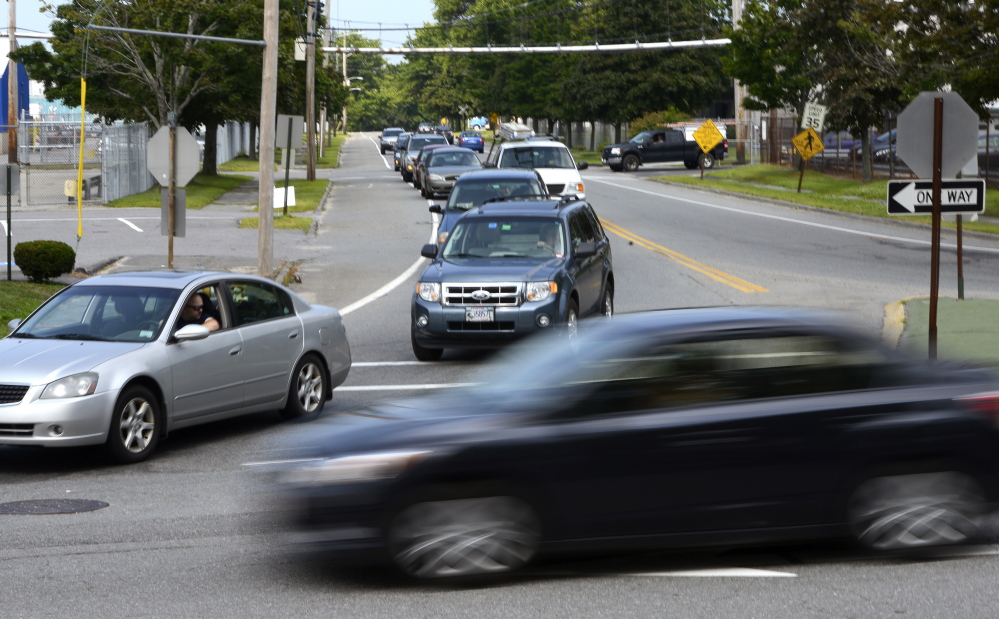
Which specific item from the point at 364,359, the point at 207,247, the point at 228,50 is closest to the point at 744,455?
the point at 364,359

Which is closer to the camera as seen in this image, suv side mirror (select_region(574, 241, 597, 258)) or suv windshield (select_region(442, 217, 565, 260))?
suv side mirror (select_region(574, 241, 597, 258))

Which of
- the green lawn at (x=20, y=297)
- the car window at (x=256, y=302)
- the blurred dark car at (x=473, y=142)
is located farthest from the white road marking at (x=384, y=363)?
the blurred dark car at (x=473, y=142)

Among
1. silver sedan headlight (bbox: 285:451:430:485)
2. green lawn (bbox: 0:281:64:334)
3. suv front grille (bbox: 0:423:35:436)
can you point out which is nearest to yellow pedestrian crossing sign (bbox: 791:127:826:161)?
green lawn (bbox: 0:281:64:334)

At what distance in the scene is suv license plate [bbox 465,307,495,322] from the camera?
13.8m

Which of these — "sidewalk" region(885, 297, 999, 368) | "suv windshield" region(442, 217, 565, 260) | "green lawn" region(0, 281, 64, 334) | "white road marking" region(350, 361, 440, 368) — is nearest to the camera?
"sidewalk" region(885, 297, 999, 368)

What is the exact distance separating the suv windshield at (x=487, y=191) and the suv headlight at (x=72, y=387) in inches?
562

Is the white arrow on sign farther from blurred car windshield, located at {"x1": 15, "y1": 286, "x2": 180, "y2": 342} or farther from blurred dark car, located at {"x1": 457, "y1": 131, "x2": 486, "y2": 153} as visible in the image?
blurred dark car, located at {"x1": 457, "y1": 131, "x2": 486, "y2": 153}

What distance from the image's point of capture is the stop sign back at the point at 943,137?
38.4 feet

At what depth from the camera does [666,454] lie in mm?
6059

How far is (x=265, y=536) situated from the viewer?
719 cm

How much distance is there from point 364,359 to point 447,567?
30.0 feet

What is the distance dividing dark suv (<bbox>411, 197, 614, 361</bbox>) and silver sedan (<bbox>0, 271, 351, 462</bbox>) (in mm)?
2368

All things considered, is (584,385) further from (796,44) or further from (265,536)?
(796,44)

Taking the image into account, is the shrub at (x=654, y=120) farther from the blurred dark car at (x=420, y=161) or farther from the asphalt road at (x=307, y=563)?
the asphalt road at (x=307, y=563)
